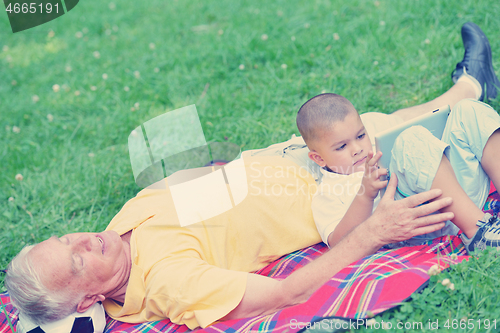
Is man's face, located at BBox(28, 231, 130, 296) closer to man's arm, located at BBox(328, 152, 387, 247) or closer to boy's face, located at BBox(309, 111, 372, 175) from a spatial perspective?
man's arm, located at BBox(328, 152, 387, 247)

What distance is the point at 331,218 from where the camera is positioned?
7.72 feet

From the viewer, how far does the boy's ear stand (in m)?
2.61

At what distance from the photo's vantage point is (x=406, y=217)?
6.52ft

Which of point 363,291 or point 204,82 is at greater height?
point 204,82

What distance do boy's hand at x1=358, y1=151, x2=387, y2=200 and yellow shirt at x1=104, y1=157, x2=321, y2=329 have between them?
439mm

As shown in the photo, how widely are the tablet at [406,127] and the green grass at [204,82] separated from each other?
1.14 metres

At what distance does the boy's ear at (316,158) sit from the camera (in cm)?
261

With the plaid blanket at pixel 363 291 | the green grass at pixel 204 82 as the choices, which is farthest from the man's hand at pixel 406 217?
the green grass at pixel 204 82

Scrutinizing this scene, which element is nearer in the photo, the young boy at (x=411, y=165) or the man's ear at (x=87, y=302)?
the young boy at (x=411, y=165)

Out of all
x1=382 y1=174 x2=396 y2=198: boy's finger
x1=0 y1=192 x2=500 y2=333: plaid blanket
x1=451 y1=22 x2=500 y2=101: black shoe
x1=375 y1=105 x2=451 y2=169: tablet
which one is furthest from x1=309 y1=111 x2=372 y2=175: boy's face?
x1=451 y1=22 x2=500 y2=101: black shoe

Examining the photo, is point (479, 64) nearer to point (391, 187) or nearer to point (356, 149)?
point (356, 149)

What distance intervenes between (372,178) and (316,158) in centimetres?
56

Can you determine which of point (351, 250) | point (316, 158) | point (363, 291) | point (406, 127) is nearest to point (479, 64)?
point (406, 127)

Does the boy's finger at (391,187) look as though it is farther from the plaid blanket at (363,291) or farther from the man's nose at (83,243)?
the man's nose at (83,243)
